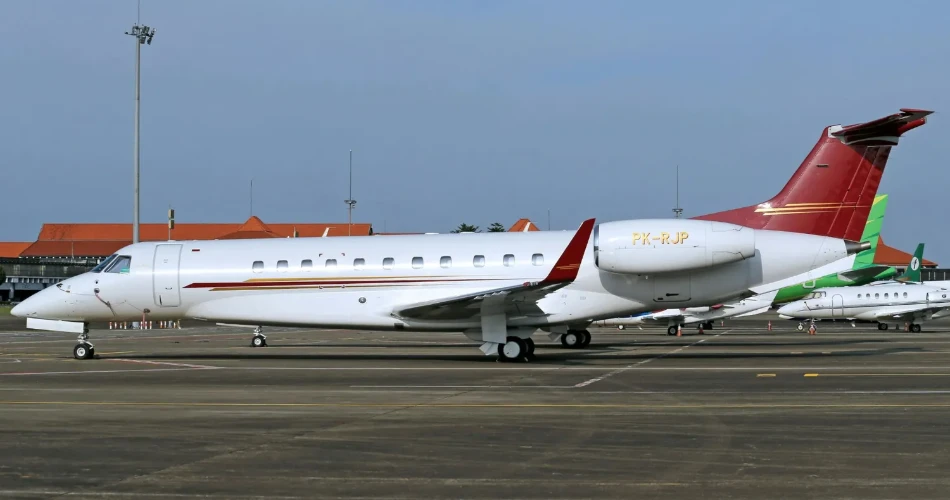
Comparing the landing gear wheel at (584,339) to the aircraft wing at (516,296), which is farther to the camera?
the landing gear wheel at (584,339)

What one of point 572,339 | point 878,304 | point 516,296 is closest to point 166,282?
point 516,296

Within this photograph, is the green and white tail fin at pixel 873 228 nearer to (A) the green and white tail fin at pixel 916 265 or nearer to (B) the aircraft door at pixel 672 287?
(A) the green and white tail fin at pixel 916 265

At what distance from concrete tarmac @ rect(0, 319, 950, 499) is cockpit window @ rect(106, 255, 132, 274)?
284 centimetres

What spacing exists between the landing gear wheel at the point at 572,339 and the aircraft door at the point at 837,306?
23.4 metres

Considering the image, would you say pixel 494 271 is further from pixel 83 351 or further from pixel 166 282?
pixel 83 351

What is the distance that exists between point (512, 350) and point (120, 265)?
10.2m

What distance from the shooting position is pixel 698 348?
1227 inches

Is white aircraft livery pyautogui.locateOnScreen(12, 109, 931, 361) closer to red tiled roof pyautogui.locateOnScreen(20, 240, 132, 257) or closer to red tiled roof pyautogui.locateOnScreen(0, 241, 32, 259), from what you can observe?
red tiled roof pyautogui.locateOnScreen(20, 240, 132, 257)

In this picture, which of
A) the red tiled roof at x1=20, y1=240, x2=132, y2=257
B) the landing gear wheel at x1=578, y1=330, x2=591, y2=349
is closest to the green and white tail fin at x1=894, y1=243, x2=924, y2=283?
the landing gear wheel at x1=578, y1=330, x2=591, y2=349

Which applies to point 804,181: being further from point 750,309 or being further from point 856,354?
point 750,309

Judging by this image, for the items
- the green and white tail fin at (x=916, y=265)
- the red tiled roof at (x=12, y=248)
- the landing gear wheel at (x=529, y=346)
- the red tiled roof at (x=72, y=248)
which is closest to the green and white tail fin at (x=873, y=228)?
the green and white tail fin at (x=916, y=265)

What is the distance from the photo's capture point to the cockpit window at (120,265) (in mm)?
25281

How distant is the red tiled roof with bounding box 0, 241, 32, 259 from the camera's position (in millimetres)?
144750

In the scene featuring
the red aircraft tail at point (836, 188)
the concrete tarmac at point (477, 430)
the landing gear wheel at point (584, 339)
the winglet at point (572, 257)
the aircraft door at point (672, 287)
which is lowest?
the concrete tarmac at point (477, 430)
